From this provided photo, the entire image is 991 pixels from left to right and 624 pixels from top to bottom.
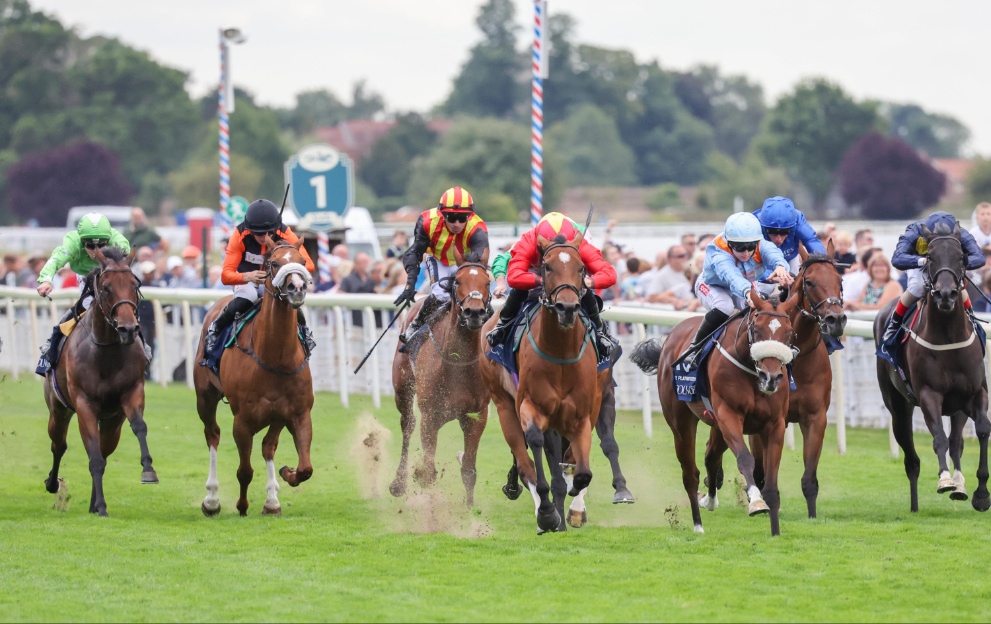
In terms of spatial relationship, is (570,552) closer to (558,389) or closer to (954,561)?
(558,389)

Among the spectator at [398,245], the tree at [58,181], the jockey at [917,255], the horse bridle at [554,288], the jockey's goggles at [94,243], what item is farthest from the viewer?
the tree at [58,181]

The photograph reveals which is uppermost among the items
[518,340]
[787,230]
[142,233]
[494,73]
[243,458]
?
[494,73]

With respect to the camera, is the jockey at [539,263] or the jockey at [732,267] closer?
the jockey at [539,263]

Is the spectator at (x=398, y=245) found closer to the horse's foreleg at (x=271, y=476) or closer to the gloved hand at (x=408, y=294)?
the gloved hand at (x=408, y=294)

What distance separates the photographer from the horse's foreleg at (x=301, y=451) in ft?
31.1

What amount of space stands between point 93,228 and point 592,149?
93513 mm

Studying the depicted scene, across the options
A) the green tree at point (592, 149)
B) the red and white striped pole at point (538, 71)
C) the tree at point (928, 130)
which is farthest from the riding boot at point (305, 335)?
the tree at point (928, 130)

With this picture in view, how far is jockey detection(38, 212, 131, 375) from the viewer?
10.4 metres

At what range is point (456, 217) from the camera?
32.6 ft


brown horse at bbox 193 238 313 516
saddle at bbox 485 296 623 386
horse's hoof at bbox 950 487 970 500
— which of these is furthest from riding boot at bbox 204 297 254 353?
horse's hoof at bbox 950 487 970 500

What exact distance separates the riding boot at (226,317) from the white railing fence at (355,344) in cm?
233

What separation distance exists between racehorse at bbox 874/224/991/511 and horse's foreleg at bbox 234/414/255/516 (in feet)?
13.1

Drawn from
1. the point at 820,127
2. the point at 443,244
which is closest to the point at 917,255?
the point at 443,244

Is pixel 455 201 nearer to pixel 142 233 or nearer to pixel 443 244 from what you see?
pixel 443 244
